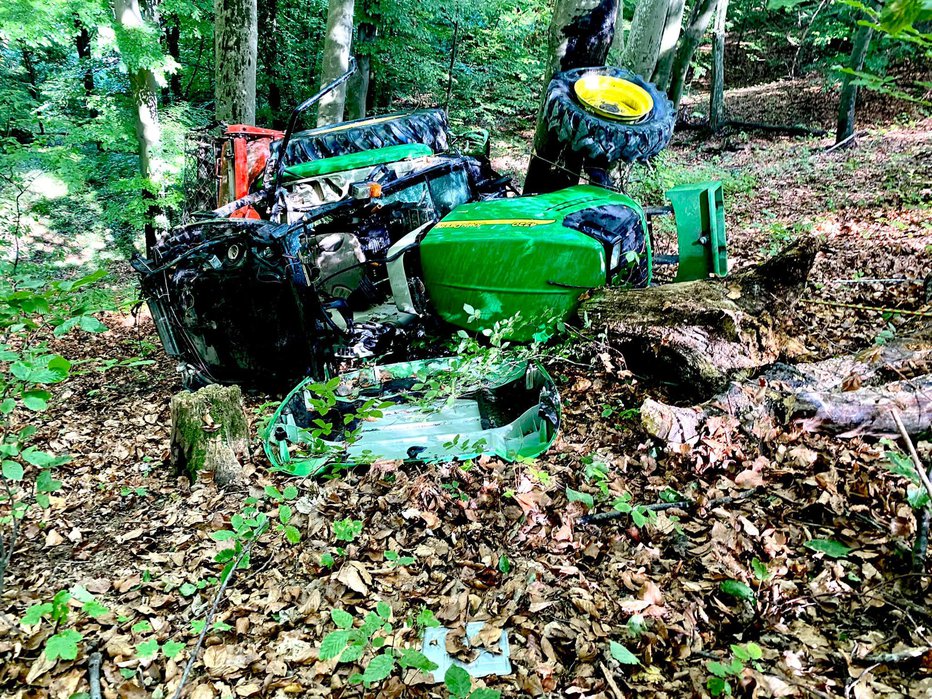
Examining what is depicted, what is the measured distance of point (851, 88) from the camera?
39.5ft

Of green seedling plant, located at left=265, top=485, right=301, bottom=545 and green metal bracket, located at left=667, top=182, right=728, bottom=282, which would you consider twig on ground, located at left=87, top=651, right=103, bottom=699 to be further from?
green metal bracket, located at left=667, top=182, right=728, bottom=282

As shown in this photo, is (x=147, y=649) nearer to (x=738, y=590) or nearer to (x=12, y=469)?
(x=12, y=469)

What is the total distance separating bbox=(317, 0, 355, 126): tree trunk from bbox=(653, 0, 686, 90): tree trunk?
236 inches

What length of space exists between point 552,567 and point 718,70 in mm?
17124

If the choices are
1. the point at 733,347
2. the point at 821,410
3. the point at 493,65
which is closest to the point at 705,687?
the point at 821,410

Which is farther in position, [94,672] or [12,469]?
[94,672]

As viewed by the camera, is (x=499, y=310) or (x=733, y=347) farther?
(x=499, y=310)

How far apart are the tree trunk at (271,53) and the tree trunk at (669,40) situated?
37.6 feet

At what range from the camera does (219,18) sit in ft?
29.5

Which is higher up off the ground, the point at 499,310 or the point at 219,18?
the point at 219,18

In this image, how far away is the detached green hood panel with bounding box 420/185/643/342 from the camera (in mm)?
4559

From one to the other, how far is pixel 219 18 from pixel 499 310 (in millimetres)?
7658

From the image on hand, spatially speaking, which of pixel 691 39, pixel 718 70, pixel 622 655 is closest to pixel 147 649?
pixel 622 655

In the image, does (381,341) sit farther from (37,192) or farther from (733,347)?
(37,192)
